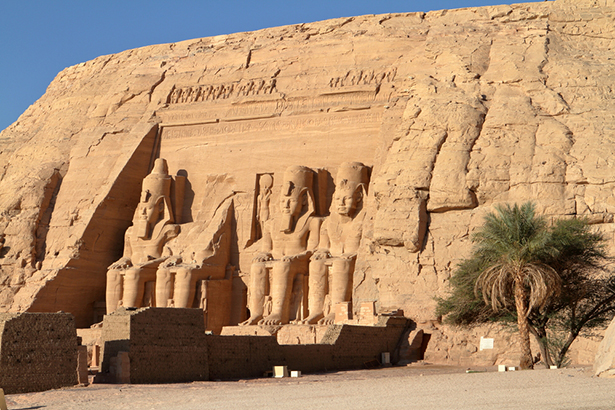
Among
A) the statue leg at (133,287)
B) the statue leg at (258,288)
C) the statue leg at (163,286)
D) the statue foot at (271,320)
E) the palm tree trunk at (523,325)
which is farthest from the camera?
the statue leg at (133,287)

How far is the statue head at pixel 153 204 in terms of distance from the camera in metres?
22.0

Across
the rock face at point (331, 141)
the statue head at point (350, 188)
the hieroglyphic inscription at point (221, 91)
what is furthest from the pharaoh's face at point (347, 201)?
the hieroglyphic inscription at point (221, 91)

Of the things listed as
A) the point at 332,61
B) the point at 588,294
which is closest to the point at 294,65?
the point at 332,61

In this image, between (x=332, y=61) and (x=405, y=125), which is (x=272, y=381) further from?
(x=332, y=61)

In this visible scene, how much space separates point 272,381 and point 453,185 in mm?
6228

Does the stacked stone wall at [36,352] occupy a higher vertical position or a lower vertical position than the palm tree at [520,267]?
lower

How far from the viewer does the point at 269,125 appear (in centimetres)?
2234

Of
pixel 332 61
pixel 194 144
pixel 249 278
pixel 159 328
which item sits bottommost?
pixel 159 328

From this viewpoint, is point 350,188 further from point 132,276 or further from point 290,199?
point 132,276

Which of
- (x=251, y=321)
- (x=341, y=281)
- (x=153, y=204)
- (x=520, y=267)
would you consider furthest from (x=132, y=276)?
Answer: (x=520, y=267)

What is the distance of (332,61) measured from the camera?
2238 cm

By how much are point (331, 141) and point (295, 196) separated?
6.44 ft

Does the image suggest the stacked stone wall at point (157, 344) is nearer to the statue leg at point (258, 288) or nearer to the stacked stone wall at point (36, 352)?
the stacked stone wall at point (36, 352)

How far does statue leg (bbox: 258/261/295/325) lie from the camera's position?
19.3m
